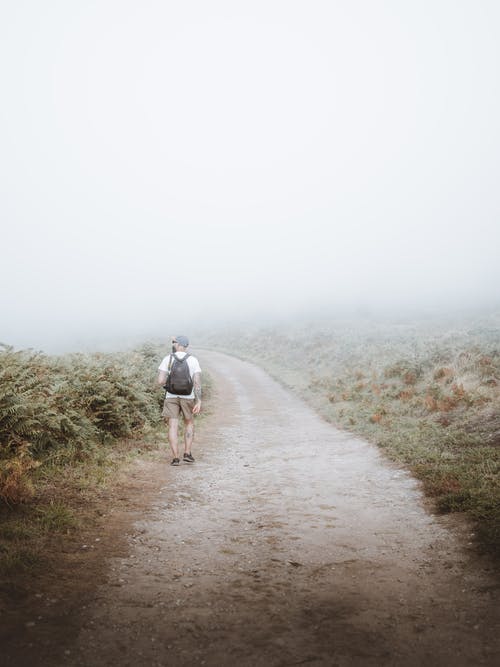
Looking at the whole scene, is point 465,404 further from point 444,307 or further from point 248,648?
point 444,307

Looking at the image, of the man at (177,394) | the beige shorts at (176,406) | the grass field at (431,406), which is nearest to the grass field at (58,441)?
the man at (177,394)

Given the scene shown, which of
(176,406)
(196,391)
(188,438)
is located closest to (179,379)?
(196,391)

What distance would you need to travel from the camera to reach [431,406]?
13.3 m

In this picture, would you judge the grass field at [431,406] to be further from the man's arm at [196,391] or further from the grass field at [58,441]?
the grass field at [58,441]

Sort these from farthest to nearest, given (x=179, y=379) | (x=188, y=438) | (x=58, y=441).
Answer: (x=188, y=438) < (x=179, y=379) < (x=58, y=441)

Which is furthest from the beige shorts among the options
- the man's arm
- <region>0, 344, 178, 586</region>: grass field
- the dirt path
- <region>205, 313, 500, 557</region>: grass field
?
<region>205, 313, 500, 557</region>: grass field

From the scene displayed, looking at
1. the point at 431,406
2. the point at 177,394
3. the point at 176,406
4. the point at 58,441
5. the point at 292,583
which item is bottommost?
the point at 431,406

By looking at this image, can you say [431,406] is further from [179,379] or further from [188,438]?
[179,379]

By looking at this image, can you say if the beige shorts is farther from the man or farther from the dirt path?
the dirt path

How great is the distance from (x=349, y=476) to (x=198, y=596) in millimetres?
5440

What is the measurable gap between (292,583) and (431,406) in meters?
10.4

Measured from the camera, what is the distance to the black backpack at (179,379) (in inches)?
364

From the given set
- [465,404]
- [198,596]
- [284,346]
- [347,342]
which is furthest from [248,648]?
[284,346]

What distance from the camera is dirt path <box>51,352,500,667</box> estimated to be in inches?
132
